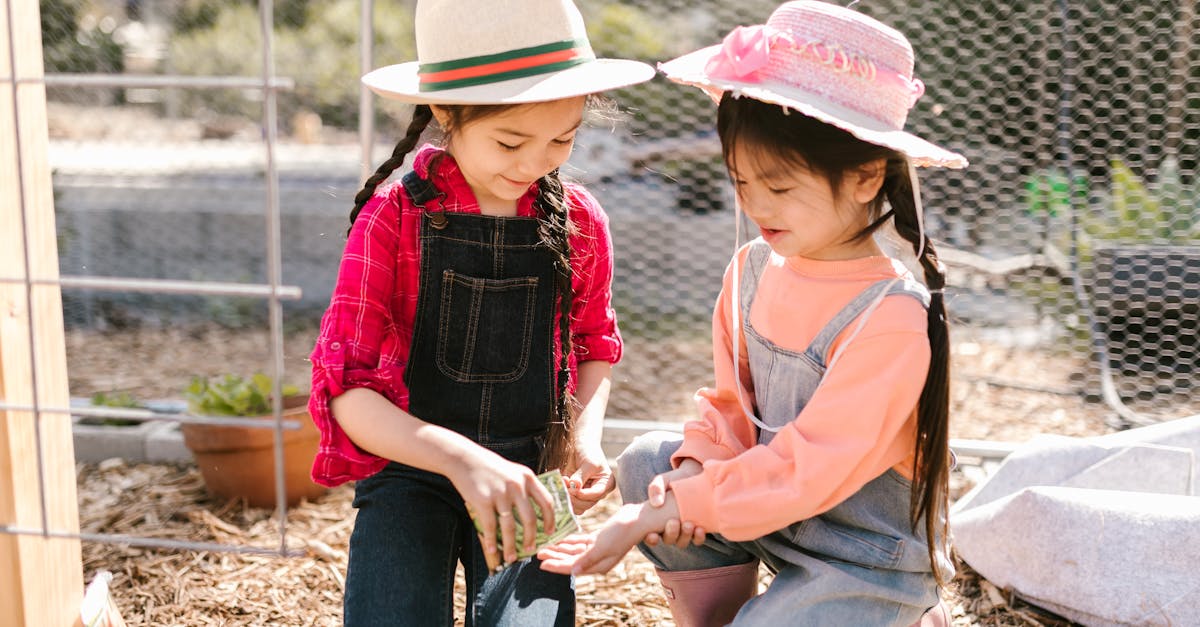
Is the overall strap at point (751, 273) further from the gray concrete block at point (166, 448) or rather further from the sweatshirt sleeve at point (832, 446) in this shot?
the gray concrete block at point (166, 448)

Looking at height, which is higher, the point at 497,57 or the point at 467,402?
the point at 497,57

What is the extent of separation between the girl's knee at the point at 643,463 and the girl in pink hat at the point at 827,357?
2.3 inches

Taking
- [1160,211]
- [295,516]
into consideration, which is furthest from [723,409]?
[1160,211]

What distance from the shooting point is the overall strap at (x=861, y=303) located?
4.39ft

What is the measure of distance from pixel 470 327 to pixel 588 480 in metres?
0.28

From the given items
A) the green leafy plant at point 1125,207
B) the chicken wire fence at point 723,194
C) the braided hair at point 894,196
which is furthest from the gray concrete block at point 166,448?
the green leafy plant at point 1125,207

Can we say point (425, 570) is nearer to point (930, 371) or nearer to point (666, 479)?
point (666, 479)

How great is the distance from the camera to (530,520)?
1.32 metres

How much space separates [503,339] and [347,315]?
9.4 inches

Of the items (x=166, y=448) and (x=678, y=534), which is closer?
(x=678, y=534)

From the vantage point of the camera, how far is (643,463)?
5.16 feet

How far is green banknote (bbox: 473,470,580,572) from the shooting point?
1.33m

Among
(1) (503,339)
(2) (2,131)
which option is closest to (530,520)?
(1) (503,339)

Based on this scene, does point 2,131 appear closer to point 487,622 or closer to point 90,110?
point 487,622
